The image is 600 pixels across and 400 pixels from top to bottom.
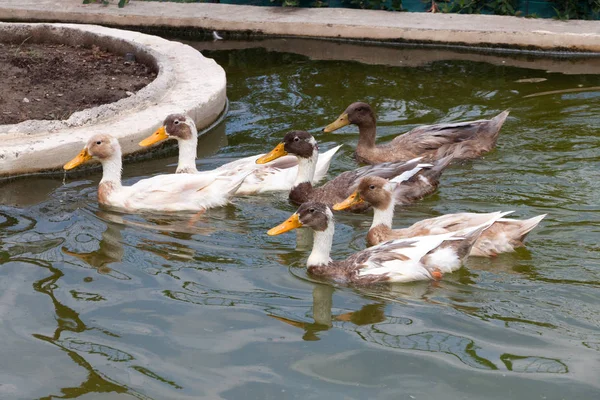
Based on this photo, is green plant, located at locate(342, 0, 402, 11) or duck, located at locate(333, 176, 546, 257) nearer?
duck, located at locate(333, 176, 546, 257)

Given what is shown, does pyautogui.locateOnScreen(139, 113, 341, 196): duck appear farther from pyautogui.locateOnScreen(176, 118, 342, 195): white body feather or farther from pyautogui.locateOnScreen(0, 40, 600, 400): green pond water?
pyautogui.locateOnScreen(0, 40, 600, 400): green pond water

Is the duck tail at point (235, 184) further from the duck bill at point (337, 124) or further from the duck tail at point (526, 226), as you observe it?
the duck tail at point (526, 226)

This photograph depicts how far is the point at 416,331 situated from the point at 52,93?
253 inches

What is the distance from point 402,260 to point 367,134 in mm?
3213

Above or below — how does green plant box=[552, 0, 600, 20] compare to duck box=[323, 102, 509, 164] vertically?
above

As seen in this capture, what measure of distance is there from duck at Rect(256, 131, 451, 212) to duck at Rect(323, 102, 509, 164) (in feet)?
2.36

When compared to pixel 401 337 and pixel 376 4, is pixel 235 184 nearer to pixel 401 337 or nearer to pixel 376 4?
pixel 401 337

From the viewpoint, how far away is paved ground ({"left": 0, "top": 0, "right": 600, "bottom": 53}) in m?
13.4

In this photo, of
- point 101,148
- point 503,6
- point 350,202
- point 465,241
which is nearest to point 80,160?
point 101,148

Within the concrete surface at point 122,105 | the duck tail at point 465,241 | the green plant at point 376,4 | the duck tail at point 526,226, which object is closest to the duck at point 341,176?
the duck tail at point 526,226

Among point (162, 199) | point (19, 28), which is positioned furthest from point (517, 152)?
point (19, 28)

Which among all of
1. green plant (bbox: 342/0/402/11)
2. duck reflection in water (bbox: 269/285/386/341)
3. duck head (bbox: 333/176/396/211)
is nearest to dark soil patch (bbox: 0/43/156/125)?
duck head (bbox: 333/176/396/211)

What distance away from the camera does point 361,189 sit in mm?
7641

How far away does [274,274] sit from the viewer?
689 centimetres
